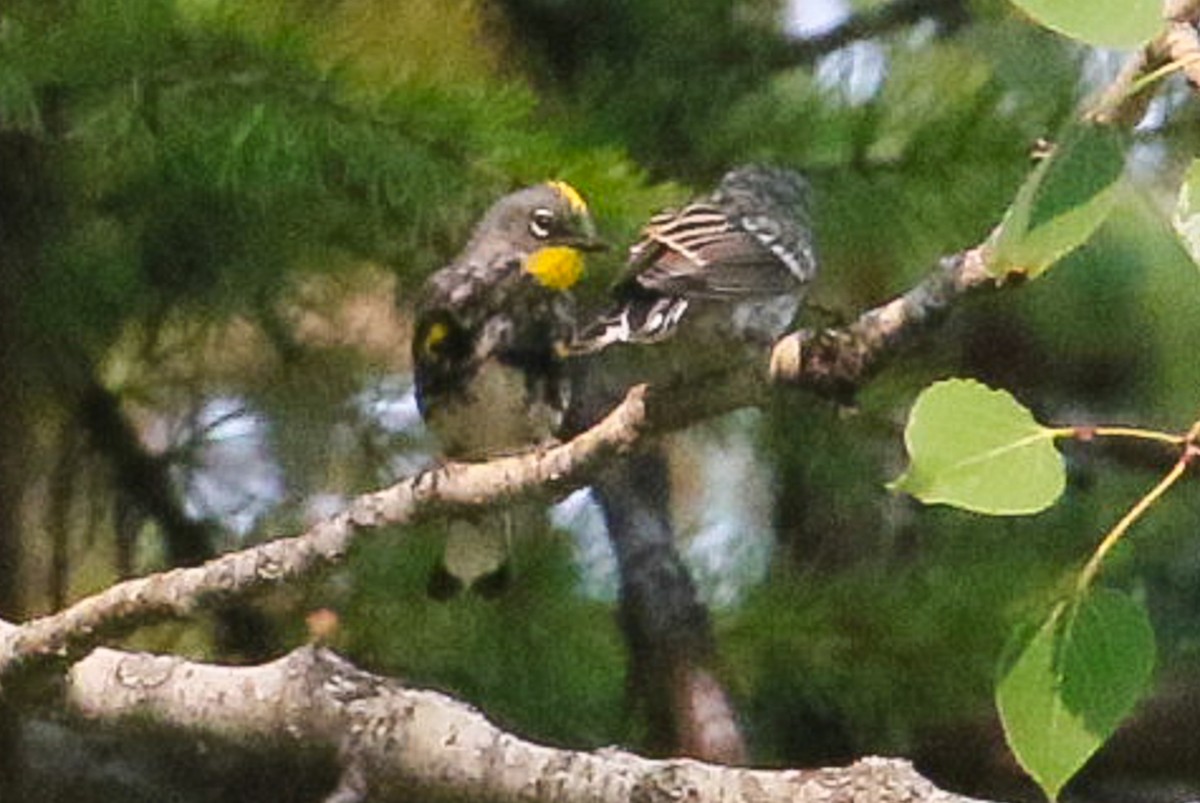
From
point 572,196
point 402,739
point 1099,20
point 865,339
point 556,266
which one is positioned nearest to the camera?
point 1099,20

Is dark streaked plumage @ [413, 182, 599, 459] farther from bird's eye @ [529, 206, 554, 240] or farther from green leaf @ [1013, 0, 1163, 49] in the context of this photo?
green leaf @ [1013, 0, 1163, 49]

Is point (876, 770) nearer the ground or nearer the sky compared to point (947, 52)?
nearer the sky

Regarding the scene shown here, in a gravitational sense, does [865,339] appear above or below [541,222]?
above

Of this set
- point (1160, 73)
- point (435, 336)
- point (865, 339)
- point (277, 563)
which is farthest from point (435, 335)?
point (1160, 73)

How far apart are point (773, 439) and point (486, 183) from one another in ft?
0.85

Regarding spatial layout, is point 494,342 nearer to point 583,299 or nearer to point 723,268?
point 583,299

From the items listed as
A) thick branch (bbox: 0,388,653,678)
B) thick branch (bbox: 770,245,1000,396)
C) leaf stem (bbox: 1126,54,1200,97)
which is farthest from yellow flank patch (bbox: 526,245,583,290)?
leaf stem (bbox: 1126,54,1200,97)

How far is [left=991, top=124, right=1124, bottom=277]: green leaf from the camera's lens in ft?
1.03

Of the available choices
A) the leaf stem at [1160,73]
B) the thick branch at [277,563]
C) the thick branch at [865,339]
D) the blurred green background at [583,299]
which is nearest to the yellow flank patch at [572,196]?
the blurred green background at [583,299]

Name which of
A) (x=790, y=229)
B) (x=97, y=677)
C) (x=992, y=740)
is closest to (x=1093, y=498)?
(x=992, y=740)

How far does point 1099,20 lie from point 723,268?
19.2 inches

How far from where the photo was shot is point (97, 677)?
67cm

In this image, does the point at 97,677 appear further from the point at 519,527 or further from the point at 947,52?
the point at 947,52

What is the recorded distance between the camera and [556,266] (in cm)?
88
